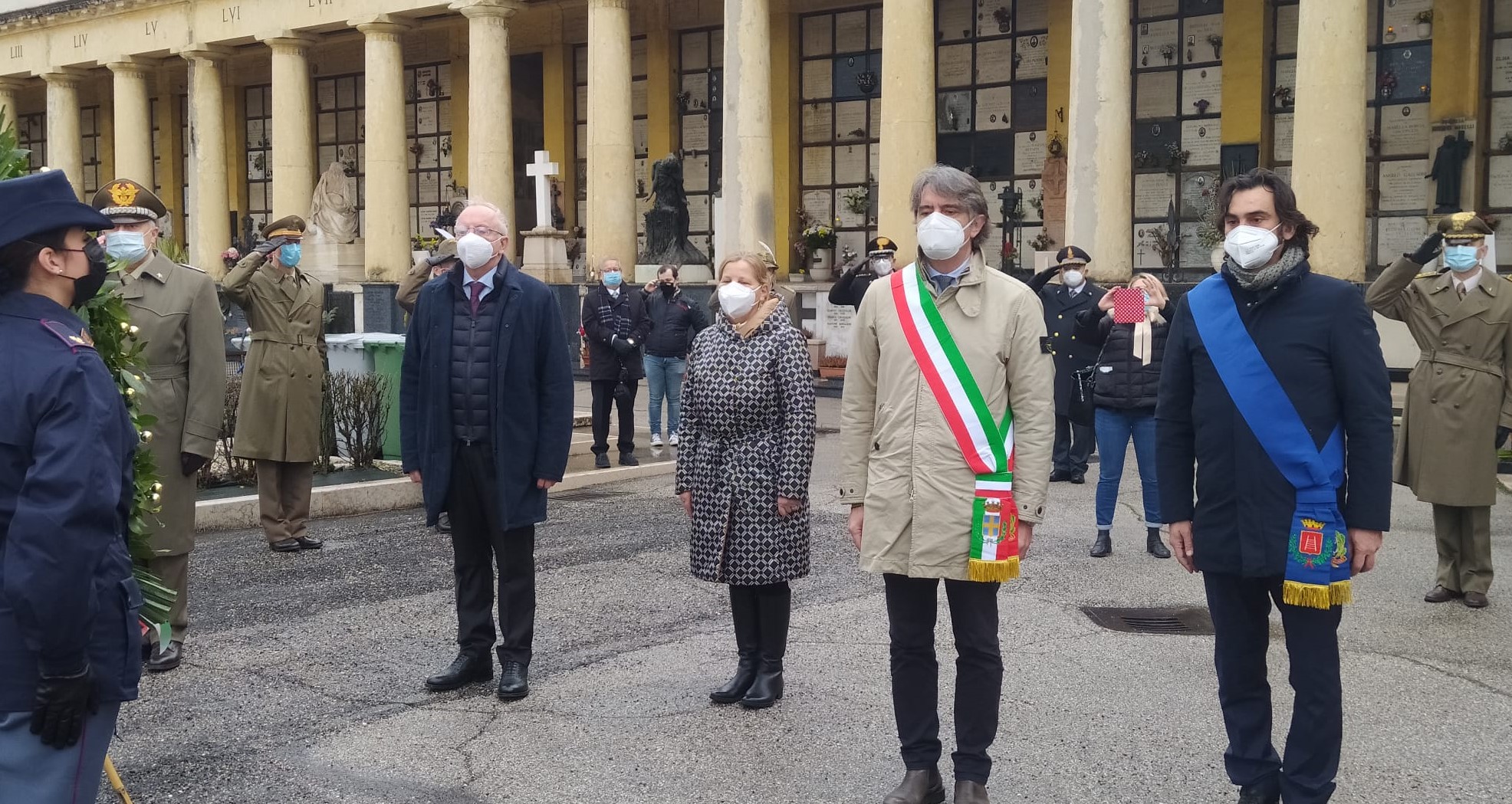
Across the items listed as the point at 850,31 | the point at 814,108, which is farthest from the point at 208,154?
the point at 850,31

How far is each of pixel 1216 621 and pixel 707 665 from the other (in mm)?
2441

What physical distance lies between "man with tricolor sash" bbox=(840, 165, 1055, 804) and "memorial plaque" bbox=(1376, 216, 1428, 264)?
18553 millimetres

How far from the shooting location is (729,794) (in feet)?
15.3

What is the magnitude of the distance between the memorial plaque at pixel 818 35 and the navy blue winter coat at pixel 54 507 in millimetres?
24640

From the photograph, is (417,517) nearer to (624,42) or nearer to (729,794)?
(729,794)

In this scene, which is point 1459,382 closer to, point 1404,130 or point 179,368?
point 179,368

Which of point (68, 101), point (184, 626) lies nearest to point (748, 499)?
point (184, 626)

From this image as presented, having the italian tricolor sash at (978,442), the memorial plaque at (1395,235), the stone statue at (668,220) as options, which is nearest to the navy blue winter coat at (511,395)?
the italian tricolor sash at (978,442)

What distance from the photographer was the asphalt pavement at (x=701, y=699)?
478cm

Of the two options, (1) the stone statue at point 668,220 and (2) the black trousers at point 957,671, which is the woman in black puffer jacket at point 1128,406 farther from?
(1) the stone statue at point 668,220

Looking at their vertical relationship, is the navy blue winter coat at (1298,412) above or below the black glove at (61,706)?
above

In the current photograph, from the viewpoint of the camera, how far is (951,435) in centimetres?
443

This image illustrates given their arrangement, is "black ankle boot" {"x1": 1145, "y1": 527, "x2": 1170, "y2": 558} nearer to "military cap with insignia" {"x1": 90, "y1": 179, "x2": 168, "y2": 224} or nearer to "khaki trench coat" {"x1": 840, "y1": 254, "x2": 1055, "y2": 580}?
"khaki trench coat" {"x1": 840, "y1": 254, "x2": 1055, "y2": 580}

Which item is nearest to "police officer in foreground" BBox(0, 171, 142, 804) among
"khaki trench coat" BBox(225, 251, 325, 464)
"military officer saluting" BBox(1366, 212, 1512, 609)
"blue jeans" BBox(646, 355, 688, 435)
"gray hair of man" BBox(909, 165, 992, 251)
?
"gray hair of man" BBox(909, 165, 992, 251)
